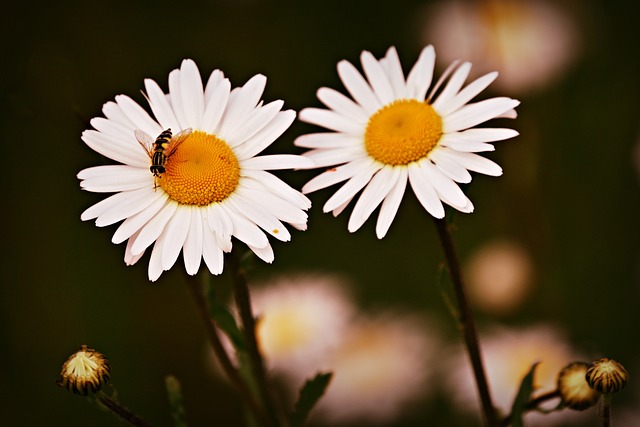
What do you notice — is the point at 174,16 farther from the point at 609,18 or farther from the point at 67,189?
the point at 609,18

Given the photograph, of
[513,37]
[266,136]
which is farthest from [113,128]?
[513,37]

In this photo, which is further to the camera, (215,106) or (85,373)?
(215,106)

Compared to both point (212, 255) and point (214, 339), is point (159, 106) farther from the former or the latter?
point (214, 339)

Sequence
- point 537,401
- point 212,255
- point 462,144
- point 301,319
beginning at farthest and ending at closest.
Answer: point 301,319, point 537,401, point 462,144, point 212,255

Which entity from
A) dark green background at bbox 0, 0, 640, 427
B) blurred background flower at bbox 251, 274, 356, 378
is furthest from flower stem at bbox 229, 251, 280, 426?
dark green background at bbox 0, 0, 640, 427

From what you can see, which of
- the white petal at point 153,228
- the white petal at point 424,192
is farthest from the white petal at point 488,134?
the white petal at point 153,228

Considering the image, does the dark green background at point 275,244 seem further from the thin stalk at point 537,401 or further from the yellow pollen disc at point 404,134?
the yellow pollen disc at point 404,134

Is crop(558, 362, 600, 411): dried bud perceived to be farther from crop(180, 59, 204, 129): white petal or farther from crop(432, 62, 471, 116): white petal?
crop(180, 59, 204, 129): white petal
